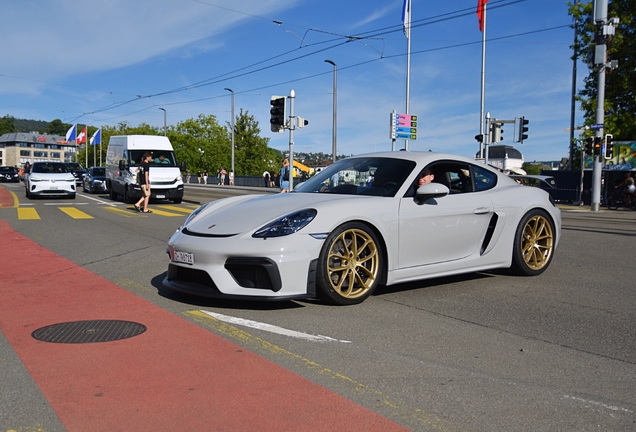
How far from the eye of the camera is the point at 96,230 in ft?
41.5

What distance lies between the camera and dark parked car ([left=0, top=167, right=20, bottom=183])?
57875mm

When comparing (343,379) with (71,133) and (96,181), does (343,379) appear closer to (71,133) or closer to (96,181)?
(96,181)

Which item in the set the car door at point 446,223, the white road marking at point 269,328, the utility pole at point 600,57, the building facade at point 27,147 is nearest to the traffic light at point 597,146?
the utility pole at point 600,57

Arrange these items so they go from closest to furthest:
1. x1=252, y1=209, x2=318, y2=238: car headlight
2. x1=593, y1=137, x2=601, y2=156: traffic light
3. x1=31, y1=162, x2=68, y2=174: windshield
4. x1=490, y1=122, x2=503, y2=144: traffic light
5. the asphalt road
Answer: the asphalt road
x1=252, y1=209, x2=318, y2=238: car headlight
x1=593, y1=137, x2=601, y2=156: traffic light
x1=31, y1=162, x2=68, y2=174: windshield
x1=490, y1=122, x2=503, y2=144: traffic light

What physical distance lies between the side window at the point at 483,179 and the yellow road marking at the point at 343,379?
10.8 feet

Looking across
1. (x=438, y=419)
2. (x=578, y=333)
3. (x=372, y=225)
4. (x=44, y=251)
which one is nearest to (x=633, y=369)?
(x=578, y=333)

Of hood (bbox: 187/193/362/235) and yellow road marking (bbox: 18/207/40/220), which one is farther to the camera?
yellow road marking (bbox: 18/207/40/220)

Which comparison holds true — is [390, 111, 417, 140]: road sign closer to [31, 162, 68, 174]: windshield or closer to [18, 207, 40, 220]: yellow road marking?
[31, 162, 68, 174]: windshield

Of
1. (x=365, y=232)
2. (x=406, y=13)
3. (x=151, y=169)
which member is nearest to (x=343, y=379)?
(x=365, y=232)

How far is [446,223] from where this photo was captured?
6.06 metres

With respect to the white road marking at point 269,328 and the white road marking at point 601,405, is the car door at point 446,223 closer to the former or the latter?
the white road marking at point 269,328

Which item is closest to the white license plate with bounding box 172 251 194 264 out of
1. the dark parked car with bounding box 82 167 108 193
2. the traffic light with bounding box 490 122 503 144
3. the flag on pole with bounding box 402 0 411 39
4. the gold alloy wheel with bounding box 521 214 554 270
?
the gold alloy wheel with bounding box 521 214 554 270

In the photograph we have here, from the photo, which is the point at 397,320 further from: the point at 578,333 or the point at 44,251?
the point at 44,251

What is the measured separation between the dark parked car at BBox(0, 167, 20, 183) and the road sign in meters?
42.5
